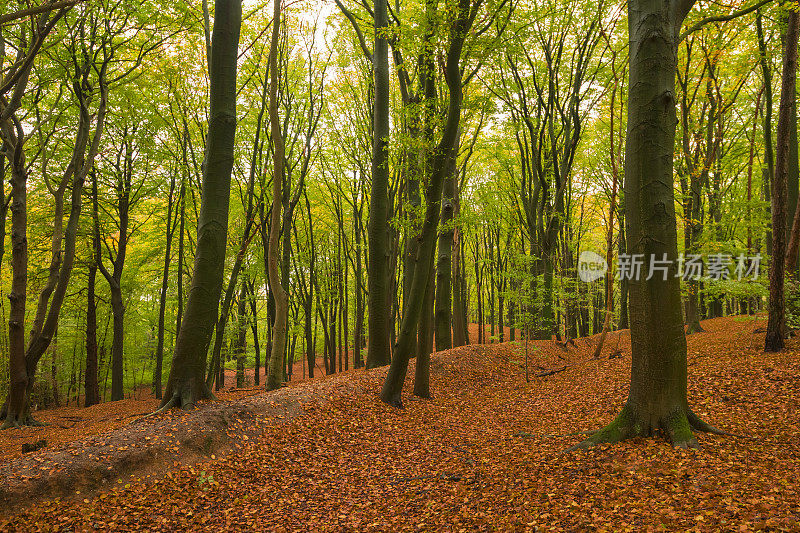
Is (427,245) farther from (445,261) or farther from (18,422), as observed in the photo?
(18,422)

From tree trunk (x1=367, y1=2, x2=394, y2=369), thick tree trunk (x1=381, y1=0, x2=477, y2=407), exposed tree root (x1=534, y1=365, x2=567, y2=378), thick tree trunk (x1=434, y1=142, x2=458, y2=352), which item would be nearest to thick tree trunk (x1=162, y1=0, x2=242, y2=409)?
thick tree trunk (x1=381, y1=0, x2=477, y2=407)

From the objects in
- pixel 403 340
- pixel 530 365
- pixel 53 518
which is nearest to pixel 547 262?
pixel 530 365

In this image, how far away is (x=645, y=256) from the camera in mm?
4535

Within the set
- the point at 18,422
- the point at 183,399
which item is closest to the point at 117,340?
the point at 18,422

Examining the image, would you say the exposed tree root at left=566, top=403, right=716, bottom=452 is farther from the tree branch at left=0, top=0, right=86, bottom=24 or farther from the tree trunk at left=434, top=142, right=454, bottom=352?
the tree trunk at left=434, top=142, right=454, bottom=352

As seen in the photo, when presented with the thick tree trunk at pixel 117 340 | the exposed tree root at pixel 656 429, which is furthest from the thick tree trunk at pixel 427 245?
the thick tree trunk at pixel 117 340

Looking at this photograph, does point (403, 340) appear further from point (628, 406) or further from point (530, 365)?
point (530, 365)

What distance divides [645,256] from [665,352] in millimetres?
1122

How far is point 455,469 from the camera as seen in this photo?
5.43 metres

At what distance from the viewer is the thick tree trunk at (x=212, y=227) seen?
22.9 ft

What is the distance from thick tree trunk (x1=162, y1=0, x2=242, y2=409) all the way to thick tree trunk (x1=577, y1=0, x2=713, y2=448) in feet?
21.9

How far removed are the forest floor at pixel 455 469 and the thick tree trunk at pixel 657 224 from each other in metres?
0.52

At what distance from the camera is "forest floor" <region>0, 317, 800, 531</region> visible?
3504 mm

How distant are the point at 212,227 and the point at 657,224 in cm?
703
